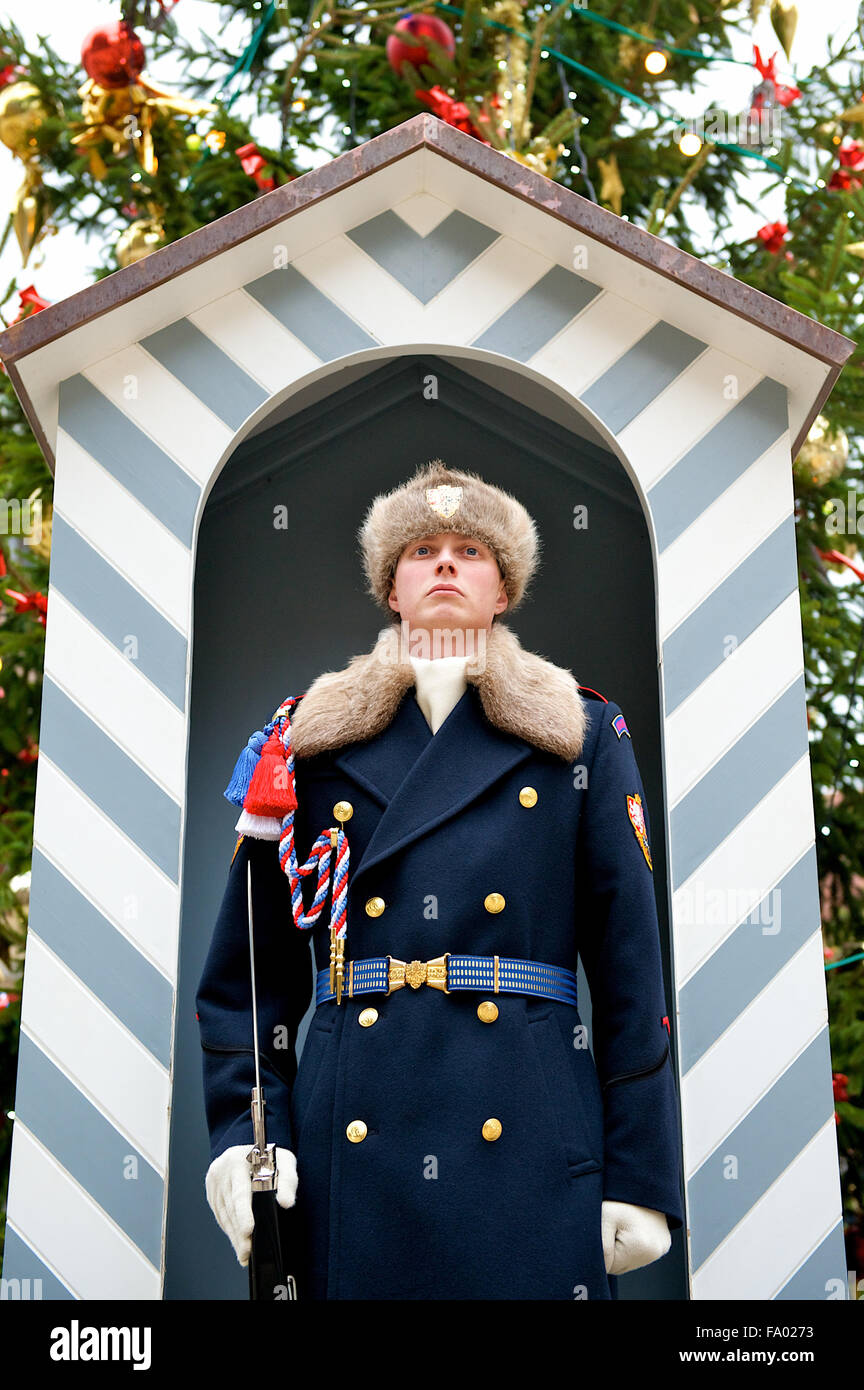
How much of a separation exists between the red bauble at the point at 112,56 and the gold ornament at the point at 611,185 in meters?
1.36

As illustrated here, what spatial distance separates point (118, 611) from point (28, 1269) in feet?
3.74

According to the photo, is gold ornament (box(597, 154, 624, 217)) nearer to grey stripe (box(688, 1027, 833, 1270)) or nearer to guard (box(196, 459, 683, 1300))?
guard (box(196, 459, 683, 1300))

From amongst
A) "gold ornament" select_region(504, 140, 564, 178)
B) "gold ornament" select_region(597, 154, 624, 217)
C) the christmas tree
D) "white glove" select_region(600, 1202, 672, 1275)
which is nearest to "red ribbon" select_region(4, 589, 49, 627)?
the christmas tree

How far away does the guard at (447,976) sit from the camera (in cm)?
244

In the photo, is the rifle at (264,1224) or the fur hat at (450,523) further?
the fur hat at (450,523)

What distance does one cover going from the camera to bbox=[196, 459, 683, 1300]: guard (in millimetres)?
2441

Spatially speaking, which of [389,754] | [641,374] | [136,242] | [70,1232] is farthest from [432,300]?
[70,1232]

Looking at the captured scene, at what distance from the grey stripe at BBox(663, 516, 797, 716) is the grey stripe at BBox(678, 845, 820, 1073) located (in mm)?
382

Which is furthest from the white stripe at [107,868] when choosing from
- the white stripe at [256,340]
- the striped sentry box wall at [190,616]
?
the white stripe at [256,340]

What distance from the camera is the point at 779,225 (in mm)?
4512

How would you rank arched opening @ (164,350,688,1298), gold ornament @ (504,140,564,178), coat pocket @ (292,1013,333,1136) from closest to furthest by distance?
coat pocket @ (292,1013,333,1136) < arched opening @ (164,350,688,1298) < gold ornament @ (504,140,564,178)

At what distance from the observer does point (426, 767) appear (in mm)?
2682

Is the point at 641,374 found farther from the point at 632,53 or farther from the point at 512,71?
the point at 632,53

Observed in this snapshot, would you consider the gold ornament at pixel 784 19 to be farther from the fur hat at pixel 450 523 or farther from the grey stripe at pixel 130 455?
the grey stripe at pixel 130 455
